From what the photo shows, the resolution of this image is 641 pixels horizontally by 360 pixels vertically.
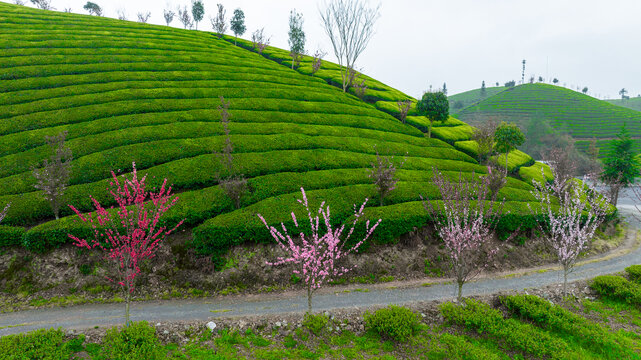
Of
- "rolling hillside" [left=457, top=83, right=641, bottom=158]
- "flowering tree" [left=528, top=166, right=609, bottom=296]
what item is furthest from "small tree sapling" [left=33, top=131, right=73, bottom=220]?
"rolling hillside" [left=457, top=83, right=641, bottom=158]

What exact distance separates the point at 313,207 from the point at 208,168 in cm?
831

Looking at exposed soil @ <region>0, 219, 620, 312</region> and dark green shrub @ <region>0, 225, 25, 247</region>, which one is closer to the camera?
exposed soil @ <region>0, 219, 620, 312</region>

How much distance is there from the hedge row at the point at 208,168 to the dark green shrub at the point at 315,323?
38.5 feet

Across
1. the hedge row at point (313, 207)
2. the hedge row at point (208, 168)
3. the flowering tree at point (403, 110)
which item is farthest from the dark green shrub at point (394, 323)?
the flowering tree at point (403, 110)

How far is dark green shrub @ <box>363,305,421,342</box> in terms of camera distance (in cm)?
995

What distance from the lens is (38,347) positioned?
883 cm

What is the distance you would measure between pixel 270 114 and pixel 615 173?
116 feet

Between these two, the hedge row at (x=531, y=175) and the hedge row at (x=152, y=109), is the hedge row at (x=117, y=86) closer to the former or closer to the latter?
the hedge row at (x=152, y=109)

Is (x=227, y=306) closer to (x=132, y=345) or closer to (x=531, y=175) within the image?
(x=132, y=345)

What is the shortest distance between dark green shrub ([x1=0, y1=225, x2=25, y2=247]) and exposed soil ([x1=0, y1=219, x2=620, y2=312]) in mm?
434

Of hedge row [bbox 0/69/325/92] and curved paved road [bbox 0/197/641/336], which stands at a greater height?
hedge row [bbox 0/69/325/92]

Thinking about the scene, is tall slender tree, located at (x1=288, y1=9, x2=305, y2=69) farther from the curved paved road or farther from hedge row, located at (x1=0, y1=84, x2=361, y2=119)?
the curved paved road

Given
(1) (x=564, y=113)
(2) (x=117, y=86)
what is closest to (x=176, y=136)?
(2) (x=117, y=86)

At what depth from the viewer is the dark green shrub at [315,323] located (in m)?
10.2
